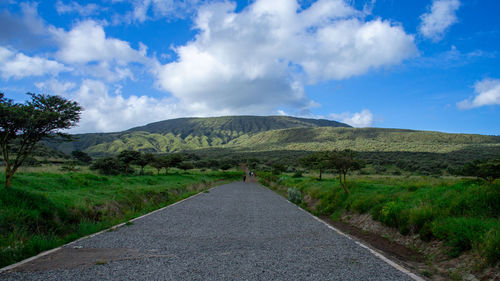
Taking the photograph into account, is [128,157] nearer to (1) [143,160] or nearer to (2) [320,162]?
(1) [143,160]

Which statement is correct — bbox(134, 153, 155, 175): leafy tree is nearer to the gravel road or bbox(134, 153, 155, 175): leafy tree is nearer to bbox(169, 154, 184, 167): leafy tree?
bbox(169, 154, 184, 167): leafy tree

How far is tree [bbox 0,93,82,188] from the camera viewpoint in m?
9.72

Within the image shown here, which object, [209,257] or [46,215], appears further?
[46,215]

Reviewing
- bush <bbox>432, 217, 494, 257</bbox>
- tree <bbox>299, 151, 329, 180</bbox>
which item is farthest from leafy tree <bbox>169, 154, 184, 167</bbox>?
bush <bbox>432, 217, 494, 257</bbox>

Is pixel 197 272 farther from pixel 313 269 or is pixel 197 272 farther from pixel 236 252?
pixel 313 269

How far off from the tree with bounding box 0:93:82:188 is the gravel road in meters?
5.07

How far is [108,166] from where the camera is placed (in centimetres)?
3303

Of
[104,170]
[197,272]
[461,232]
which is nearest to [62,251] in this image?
[197,272]

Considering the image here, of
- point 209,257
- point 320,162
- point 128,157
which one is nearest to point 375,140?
point 128,157

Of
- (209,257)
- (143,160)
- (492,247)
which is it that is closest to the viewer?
(492,247)

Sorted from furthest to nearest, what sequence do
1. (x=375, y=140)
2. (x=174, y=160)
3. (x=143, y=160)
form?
(x=375, y=140)
(x=174, y=160)
(x=143, y=160)

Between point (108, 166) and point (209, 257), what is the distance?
103 feet

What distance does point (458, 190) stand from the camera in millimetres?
8555

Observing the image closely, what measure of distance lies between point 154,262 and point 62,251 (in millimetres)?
2068
